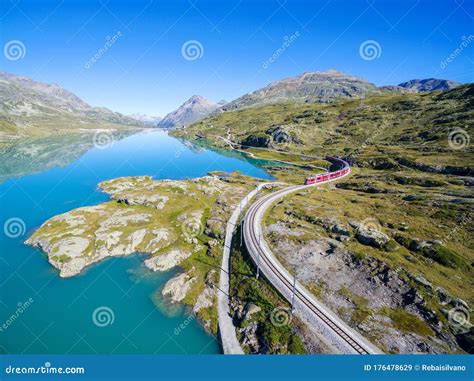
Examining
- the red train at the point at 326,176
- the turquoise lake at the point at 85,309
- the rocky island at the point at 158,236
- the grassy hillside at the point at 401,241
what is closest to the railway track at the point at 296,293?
the grassy hillside at the point at 401,241

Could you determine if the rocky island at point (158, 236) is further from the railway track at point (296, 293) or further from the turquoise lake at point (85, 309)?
the railway track at point (296, 293)

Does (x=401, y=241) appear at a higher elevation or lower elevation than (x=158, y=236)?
higher

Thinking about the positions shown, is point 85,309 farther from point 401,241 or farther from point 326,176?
point 326,176

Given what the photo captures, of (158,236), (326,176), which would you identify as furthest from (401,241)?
(326,176)

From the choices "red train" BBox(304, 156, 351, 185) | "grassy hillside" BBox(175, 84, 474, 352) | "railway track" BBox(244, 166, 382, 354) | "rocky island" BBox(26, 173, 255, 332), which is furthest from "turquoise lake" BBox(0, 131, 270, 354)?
"red train" BBox(304, 156, 351, 185)

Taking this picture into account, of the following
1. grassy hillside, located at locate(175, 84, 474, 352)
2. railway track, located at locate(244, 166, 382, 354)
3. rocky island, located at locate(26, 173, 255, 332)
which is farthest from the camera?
rocky island, located at locate(26, 173, 255, 332)

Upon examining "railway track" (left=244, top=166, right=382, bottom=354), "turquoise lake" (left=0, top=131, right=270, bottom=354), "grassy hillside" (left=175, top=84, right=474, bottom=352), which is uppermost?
"grassy hillside" (left=175, top=84, right=474, bottom=352)

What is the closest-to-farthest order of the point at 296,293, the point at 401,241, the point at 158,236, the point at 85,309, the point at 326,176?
the point at 296,293
the point at 85,309
the point at 401,241
the point at 158,236
the point at 326,176

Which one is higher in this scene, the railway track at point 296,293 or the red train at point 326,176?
the red train at point 326,176

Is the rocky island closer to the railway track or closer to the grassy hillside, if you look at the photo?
the railway track
